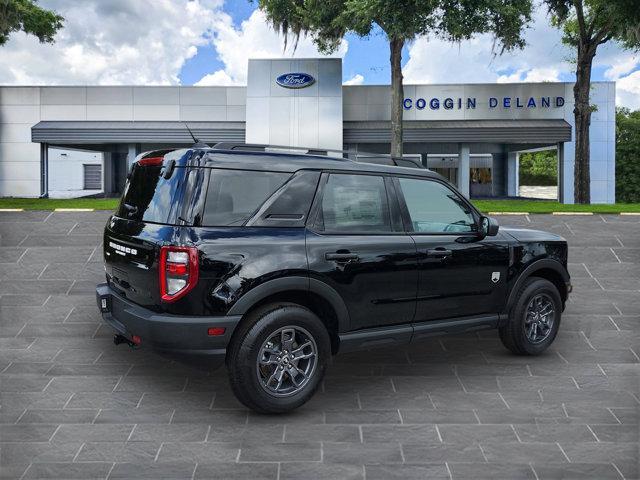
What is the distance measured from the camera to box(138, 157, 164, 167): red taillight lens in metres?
5.04

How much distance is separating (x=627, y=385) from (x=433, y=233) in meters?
2.14

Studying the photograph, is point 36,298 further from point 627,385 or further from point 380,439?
point 627,385

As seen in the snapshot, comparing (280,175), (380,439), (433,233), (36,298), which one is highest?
(280,175)

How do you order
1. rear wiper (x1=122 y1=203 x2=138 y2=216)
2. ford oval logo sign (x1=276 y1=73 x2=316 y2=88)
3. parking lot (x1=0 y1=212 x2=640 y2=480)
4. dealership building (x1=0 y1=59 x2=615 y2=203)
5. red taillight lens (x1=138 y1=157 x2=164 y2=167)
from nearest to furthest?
parking lot (x1=0 y1=212 x2=640 y2=480) → red taillight lens (x1=138 y1=157 x2=164 y2=167) → rear wiper (x1=122 y1=203 x2=138 y2=216) → ford oval logo sign (x1=276 y1=73 x2=316 y2=88) → dealership building (x1=0 y1=59 x2=615 y2=203)

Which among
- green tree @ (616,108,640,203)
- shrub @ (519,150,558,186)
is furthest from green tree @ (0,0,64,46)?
shrub @ (519,150,558,186)

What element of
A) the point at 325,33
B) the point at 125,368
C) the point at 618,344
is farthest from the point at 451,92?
the point at 125,368

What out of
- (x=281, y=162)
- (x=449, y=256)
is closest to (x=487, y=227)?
(x=449, y=256)

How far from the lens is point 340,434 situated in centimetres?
449

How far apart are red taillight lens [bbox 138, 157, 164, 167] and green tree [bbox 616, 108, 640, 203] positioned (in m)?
40.1

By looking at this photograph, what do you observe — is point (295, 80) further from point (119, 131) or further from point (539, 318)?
point (539, 318)

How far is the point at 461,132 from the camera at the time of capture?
2991 centimetres

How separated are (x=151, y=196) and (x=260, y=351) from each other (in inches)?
58.2

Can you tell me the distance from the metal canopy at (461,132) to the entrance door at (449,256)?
24.3m

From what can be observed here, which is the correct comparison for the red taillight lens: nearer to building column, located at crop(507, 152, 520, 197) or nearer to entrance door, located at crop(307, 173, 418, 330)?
entrance door, located at crop(307, 173, 418, 330)
